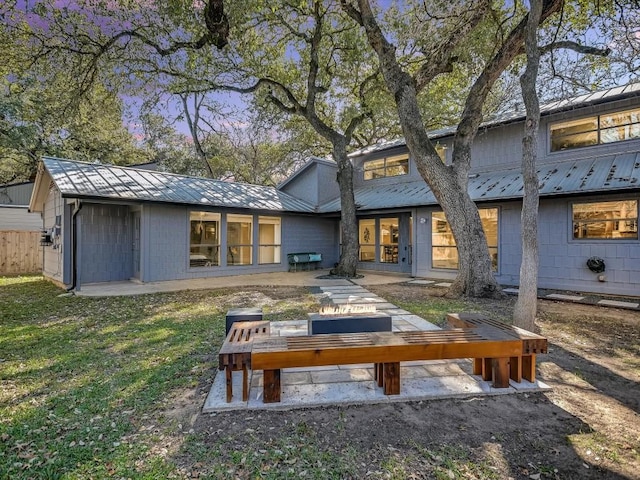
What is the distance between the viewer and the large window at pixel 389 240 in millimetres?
12856

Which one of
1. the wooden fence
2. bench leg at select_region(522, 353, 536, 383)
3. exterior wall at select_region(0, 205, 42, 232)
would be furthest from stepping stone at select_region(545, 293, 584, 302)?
exterior wall at select_region(0, 205, 42, 232)

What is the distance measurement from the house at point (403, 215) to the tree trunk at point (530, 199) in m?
4.42

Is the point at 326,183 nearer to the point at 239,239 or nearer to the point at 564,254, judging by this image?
the point at 239,239

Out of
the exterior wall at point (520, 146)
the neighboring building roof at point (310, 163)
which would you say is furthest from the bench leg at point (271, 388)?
the neighboring building roof at point (310, 163)

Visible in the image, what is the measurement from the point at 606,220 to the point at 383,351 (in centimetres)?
850

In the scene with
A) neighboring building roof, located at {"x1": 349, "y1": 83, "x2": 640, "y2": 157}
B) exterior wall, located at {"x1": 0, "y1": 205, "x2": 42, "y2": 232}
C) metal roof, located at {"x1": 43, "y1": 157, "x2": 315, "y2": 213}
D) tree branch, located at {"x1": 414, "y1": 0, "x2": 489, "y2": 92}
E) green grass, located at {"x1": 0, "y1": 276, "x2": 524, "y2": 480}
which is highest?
tree branch, located at {"x1": 414, "y1": 0, "x2": 489, "y2": 92}

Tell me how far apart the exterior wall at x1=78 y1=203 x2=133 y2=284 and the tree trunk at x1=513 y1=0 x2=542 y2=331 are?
10.2m

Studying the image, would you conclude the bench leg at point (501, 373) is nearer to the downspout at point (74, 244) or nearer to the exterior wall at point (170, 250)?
the exterior wall at point (170, 250)

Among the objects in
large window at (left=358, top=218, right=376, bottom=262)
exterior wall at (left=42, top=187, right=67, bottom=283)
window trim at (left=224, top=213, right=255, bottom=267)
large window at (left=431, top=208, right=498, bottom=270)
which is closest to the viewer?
exterior wall at (left=42, top=187, right=67, bottom=283)

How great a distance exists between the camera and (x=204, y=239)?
1128cm

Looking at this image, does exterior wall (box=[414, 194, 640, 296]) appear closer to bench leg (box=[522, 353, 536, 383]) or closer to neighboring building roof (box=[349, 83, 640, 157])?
neighboring building roof (box=[349, 83, 640, 157])

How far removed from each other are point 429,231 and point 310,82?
627 centimetres

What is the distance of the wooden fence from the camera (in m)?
12.5

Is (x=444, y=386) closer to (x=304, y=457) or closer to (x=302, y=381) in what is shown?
(x=302, y=381)
